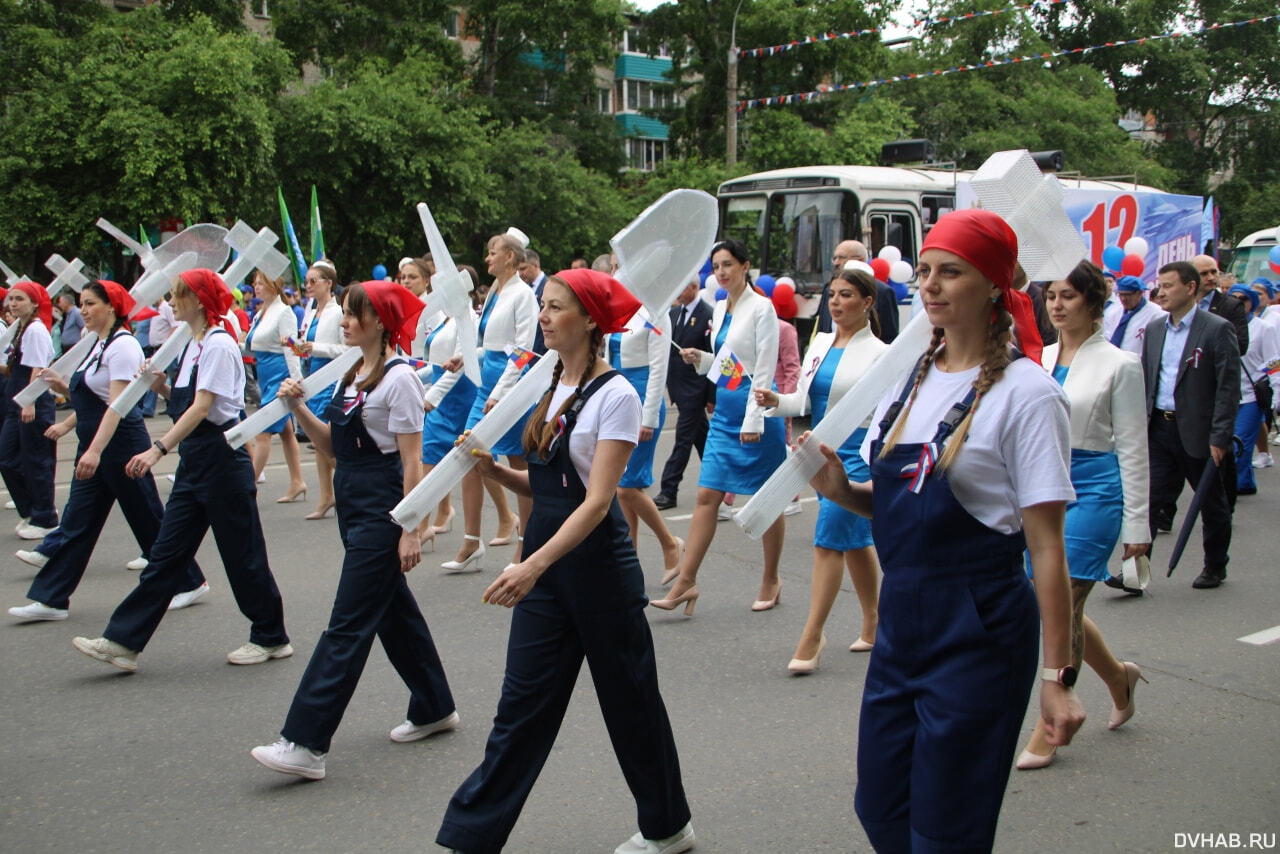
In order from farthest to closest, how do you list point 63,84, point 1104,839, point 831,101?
point 831,101 → point 63,84 → point 1104,839

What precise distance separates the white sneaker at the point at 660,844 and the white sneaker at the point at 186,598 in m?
3.73

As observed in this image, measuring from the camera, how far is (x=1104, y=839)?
11.6 feet

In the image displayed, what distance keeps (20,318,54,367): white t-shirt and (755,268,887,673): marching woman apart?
5459 mm

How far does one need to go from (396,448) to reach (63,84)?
17.9m

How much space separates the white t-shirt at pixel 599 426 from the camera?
3.22m

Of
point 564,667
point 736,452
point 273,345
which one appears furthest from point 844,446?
point 273,345

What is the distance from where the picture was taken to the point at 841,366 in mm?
5090

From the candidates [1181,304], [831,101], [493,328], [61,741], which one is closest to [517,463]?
[493,328]

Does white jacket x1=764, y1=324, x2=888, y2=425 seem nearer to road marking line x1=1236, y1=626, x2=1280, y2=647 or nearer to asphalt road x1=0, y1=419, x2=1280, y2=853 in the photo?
asphalt road x1=0, y1=419, x2=1280, y2=853

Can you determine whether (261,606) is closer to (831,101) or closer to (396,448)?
(396,448)

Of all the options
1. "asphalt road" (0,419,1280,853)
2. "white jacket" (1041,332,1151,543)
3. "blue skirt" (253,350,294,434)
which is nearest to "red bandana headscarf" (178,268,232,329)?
"asphalt road" (0,419,1280,853)

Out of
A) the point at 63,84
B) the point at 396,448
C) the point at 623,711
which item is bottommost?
the point at 623,711

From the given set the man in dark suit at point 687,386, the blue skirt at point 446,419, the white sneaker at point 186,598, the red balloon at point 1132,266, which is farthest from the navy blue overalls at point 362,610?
the red balloon at point 1132,266

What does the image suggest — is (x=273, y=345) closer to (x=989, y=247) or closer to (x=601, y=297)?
(x=601, y=297)
